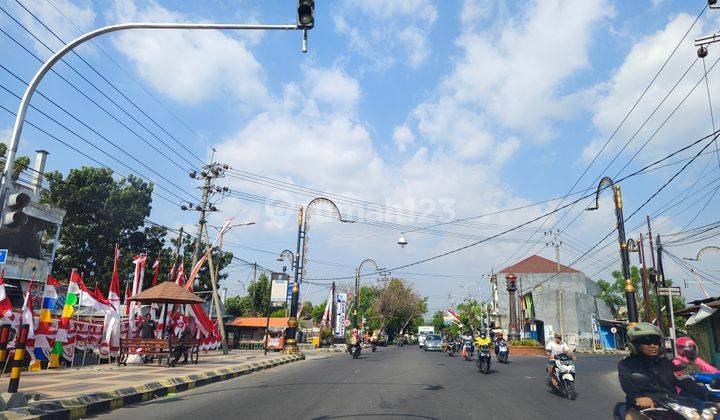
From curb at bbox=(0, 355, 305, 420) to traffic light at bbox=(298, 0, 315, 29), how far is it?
7.05m

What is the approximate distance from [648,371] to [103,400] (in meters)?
8.47

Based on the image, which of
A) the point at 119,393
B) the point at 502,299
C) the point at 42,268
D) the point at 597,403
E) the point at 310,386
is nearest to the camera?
the point at 119,393

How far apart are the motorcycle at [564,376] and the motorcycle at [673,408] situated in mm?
6723

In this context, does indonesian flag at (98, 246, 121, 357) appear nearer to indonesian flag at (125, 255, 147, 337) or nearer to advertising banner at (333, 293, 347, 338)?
indonesian flag at (125, 255, 147, 337)

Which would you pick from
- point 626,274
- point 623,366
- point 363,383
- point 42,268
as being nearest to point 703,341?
point 626,274

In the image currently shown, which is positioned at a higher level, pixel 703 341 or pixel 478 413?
pixel 703 341

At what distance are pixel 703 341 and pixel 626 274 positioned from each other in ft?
23.8

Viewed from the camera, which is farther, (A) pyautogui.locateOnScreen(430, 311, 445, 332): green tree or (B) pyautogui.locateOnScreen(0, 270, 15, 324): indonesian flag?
(A) pyautogui.locateOnScreen(430, 311, 445, 332): green tree

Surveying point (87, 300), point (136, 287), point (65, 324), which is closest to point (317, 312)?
point (136, 287)

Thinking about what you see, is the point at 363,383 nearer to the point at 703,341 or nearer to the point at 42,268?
the point at 703,341

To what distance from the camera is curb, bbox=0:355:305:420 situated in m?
6.92

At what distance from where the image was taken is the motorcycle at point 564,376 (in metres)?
10.5

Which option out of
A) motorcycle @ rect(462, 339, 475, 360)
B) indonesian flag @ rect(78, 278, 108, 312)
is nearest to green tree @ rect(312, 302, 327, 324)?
motorcycle @ rect(462, 339, 475, 360)

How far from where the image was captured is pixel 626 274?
A: 16578 mm
